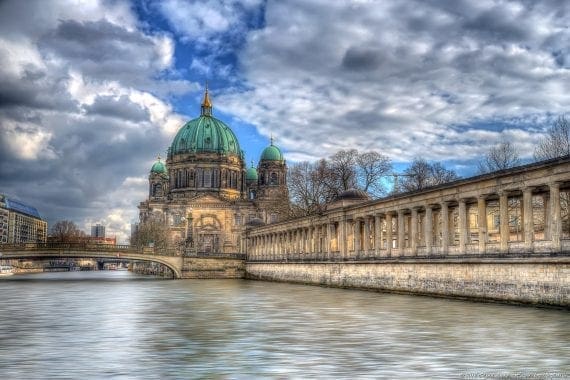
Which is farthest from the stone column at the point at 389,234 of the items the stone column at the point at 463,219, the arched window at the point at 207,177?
the arched window at the point at 207,177

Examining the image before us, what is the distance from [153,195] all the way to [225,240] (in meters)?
28.1

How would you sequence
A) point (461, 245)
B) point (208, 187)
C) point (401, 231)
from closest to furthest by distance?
point (461, 245)
point (401, 231)
point (208, 187)

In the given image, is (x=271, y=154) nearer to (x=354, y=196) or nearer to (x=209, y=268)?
(x=209, y=268)

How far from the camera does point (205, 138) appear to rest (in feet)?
490

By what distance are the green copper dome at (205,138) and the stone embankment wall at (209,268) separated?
6128 centimetres

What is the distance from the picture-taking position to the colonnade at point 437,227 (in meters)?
33.5

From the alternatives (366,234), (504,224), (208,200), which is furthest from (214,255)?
(504,224)

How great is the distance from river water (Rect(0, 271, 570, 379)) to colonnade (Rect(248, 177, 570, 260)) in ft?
15.8

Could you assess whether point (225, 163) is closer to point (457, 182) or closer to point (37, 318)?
point (457, 182)

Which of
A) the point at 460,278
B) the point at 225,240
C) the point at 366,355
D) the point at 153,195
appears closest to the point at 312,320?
the point at 366,355

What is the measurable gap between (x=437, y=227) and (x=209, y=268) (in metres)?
30.5

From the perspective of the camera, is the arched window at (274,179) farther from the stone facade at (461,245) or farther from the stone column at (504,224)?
the stone column at (504,224)

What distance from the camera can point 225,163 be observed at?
485 feet

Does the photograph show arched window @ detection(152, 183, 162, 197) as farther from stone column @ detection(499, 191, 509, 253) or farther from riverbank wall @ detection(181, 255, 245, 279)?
stone column @ detection(499, 191, 509, 253)
